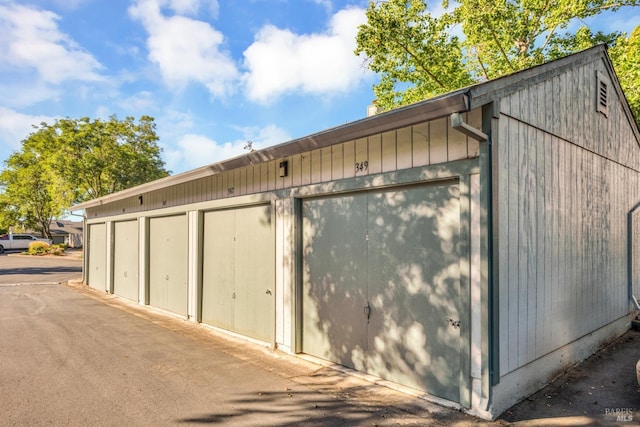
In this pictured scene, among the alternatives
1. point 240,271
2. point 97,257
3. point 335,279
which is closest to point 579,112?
point 335,279

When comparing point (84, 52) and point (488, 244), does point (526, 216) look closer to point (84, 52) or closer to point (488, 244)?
point (488, 244)

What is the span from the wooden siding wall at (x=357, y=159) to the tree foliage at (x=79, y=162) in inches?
918

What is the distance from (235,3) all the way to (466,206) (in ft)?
24.2

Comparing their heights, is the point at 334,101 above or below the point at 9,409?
above

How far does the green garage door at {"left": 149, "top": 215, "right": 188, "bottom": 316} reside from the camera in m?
8.74

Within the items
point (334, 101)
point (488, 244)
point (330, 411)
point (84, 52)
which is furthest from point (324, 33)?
point (330, 411)

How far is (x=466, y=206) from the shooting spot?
147 inches

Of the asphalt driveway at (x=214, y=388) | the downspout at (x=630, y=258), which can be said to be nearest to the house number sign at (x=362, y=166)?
the asphalt driveway at (x=214, y=388)

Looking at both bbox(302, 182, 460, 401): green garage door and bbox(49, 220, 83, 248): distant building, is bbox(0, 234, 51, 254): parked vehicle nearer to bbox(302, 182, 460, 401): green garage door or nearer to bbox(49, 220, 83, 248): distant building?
bbox(49, 220, 83, 248): distant building

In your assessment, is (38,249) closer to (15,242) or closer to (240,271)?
(15,242)

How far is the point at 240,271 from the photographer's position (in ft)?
23.0

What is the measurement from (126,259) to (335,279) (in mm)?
9061

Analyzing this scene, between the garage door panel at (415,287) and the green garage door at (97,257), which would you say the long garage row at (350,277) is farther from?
the green garage door at (97,257)

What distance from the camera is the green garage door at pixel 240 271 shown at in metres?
6.37
